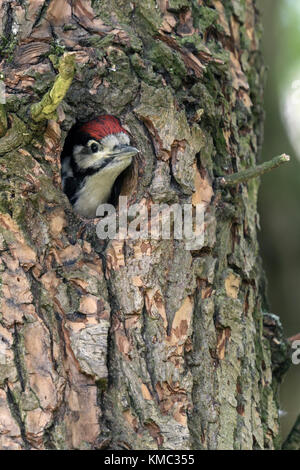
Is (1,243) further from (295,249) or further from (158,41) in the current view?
(295,249)

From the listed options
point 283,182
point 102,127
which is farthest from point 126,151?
point 283,182

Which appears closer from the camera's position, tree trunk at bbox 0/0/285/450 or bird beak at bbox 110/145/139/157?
tree trunk at bbox 0/0/285/450

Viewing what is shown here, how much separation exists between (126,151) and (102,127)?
0.30 m

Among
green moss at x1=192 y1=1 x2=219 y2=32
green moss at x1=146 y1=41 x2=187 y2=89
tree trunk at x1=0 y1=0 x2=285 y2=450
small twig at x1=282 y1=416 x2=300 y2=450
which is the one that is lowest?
small twig at x1=282 y1=416 x2=300 y2=450

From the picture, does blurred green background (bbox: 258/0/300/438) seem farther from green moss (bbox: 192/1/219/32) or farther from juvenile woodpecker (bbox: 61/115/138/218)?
green moss (bbox: 192/1/219/32)

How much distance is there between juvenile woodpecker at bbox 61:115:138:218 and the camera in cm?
385

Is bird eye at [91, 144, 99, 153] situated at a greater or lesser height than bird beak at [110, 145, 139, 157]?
greater

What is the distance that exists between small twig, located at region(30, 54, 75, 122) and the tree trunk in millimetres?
14

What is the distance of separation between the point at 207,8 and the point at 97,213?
4.48 feet

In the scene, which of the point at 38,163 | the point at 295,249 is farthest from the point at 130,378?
the point at 295,249

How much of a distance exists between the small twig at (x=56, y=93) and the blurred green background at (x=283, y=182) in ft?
8.32

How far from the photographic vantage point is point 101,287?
10.3 feet

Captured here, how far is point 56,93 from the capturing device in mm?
2928

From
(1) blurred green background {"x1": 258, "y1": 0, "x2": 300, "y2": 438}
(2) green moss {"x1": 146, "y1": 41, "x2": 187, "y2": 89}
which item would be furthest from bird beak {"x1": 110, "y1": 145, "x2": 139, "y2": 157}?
(1) blurred green background {"x1": 258, "y1": 0, "x2": 300, "y2": 438}
